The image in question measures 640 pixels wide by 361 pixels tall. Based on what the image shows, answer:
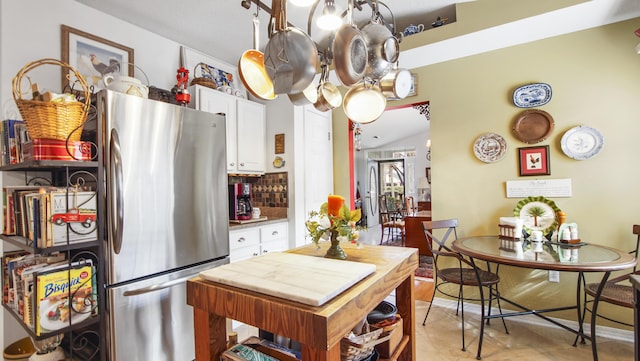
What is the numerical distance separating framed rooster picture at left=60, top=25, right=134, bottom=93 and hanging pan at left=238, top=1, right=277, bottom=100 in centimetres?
145

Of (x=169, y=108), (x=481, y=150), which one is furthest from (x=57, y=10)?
(x=481, y=150)

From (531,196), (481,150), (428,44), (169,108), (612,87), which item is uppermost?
(428,44)

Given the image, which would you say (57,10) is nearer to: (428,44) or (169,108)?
(169,108)

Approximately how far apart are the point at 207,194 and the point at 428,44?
2.22 m

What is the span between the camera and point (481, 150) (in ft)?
8.84

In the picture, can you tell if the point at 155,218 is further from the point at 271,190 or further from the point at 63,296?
the point at 271,190

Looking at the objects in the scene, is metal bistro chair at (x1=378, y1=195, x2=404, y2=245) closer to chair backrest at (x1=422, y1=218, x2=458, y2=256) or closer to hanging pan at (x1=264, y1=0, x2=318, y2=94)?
chair backrest at (x1=422, y1=218, x2=458, y2=256)

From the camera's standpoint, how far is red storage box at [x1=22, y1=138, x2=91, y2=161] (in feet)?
4.62

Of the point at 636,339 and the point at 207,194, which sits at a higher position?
the point at 207,194

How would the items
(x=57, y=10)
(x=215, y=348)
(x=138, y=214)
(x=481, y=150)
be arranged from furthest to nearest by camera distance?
(x=481, y=150) → (x=57, y=10) → (x=138, y=214) → (x=215, y=348)

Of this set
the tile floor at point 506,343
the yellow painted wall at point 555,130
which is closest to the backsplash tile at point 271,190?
the tile floor at point 506,343

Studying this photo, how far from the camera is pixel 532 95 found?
8.13 feet

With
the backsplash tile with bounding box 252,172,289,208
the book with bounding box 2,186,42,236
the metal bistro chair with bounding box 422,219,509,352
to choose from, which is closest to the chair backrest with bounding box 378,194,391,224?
the metal bistro chair with bounding box 422,219,509,352

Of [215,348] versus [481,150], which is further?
[481,150]
